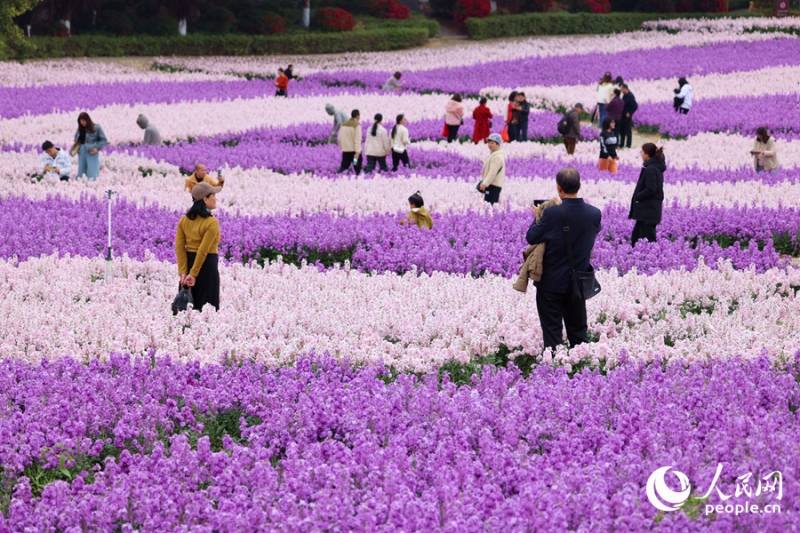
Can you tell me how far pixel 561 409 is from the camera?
7676 mm

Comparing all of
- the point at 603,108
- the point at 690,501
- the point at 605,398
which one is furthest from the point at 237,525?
the point at 603,108

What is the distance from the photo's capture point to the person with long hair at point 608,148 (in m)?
23.6

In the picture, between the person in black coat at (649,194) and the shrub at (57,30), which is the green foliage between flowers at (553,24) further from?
the person in black coat at (649,194)

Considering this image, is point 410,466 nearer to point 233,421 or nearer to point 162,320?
point 233,421

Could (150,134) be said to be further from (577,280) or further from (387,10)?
(387,10)

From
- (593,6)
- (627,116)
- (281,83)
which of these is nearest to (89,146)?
(627,116)

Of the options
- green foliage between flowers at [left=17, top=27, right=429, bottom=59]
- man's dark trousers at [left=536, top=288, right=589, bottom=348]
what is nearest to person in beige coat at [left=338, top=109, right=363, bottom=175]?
man's dark trousers at [left=536, top=288, right=589, bottom=348]

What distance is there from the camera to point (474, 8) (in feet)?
210

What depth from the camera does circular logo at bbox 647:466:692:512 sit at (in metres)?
6.11

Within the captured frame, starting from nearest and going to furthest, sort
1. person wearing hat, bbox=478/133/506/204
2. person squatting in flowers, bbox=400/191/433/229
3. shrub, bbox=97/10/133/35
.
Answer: person squatting in flowers, bbox=400/191/433/229
person wearing hat, bbox=478/133/506/204
shrub, bbox=97/10/133/35

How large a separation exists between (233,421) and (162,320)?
110 inches

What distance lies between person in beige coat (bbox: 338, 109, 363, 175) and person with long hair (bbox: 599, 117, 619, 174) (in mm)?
5645

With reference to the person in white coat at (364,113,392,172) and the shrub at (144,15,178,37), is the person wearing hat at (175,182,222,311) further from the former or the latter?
the shrub at (144,15,178,37)

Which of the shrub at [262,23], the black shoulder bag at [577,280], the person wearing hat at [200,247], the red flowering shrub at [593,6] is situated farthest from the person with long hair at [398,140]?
the red flowering shrub at [593,6]
